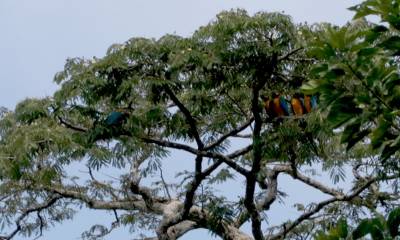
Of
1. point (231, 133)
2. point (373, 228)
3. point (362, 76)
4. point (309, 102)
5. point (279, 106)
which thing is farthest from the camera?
point (231, 133)

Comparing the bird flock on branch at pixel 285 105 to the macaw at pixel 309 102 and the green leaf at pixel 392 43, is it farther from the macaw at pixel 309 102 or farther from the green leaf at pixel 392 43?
the green leaf at pixel 392 43

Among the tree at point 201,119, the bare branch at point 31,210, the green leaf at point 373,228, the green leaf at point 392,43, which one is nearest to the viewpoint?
the green leaf at point 373,228

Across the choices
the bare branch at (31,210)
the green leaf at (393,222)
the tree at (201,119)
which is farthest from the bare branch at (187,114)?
the green leaf at (393,222)

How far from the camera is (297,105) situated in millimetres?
4363

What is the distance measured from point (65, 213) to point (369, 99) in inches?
212

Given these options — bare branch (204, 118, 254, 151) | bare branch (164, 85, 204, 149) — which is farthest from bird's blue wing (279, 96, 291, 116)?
bare branch (164, 85, 204, 149)

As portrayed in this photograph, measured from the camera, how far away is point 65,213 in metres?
6.41

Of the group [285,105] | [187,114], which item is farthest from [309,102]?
[187,114]

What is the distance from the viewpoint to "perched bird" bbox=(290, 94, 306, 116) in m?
4.35

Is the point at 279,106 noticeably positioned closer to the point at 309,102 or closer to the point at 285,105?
the point at 285,105

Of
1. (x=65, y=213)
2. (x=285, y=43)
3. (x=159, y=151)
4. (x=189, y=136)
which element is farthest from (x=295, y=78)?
(x=65, y=213)

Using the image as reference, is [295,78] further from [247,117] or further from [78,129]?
[78,129]

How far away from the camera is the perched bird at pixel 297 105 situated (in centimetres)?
435

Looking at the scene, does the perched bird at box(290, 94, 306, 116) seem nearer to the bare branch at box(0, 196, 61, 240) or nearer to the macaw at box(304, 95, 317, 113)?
the macaw at box(304, 95, 317, 113)
